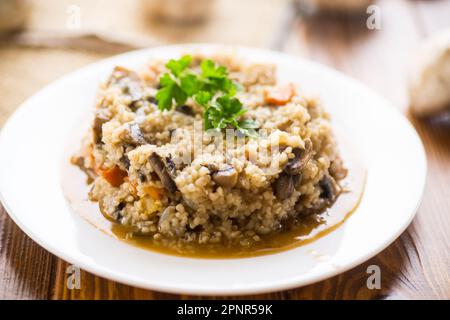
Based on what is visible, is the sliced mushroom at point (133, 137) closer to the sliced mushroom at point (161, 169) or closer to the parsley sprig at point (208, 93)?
the sliced mushroom at point (161, 169)

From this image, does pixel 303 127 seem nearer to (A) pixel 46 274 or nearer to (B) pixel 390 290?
(B) pixel 390 290

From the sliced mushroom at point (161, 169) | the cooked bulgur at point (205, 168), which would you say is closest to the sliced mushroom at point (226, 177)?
the cooked bulgur at point (205, 168)

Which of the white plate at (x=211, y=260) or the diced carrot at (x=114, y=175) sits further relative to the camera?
A: the diced carrot at (x=114, y=175)

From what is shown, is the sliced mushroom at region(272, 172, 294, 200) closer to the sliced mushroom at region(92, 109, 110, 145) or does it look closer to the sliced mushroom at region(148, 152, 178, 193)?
the sliced mushroom at region(148, 152, 178, 193)

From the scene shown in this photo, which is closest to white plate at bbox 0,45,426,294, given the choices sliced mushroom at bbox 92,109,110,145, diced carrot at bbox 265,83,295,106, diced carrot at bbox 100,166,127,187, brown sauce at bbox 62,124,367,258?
brown sauce at bbox 62,124,367,258

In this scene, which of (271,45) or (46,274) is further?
(271,45)
